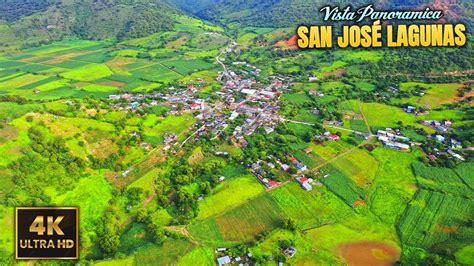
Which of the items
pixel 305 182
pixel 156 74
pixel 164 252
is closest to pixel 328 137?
pixel 305 182

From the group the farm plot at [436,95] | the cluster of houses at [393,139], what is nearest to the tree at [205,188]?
the cluster of houses at [393,139]

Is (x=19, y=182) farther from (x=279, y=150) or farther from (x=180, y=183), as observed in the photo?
(x=279, y=150)

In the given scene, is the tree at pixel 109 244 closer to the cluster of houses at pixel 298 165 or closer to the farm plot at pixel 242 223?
the farm plot at pixel 242 223

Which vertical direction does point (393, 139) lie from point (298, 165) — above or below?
below

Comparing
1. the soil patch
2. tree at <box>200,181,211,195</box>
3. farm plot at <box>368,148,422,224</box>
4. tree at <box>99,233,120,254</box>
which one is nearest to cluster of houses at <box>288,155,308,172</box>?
farm plot at <box>368,148,422,224</box>

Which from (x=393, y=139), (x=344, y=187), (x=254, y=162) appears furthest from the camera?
(x=393, y=139)

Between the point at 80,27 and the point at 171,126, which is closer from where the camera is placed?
the point at 171,126

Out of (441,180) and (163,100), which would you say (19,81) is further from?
(441,180)
